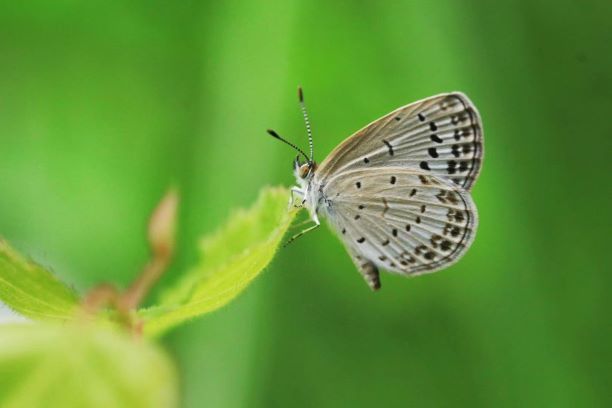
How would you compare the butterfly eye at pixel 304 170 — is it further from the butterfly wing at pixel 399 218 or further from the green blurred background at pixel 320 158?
the green blurred background at pixel 320 158

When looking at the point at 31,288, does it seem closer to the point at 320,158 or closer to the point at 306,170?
the point at 306,170

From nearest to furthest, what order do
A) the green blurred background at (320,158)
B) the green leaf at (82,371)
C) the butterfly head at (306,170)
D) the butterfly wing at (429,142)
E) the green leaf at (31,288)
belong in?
the green leaf at (82,371), the green leaf at (31,288), the butterfly wing at (429,142), the butterfly head at (306,170), the green blurred background at (320,158)

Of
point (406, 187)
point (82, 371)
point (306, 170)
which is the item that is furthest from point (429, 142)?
point (82, 371)

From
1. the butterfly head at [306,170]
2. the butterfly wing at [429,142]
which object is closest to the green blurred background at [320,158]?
the butterfly head at [306,170]

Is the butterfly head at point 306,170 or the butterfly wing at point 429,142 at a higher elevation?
the butterfly wing at point 429,142

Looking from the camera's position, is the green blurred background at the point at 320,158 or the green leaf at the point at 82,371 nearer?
the green leaf at the point at 82,371

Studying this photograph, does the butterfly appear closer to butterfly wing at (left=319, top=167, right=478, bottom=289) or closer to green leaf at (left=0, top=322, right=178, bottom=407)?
butterfly wing at (left=319, top=167, right=478, bottom=289)

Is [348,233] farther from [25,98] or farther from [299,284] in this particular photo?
[25,98]

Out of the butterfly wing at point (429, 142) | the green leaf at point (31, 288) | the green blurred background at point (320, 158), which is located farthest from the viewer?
the green blurred background at point (320, 158)
